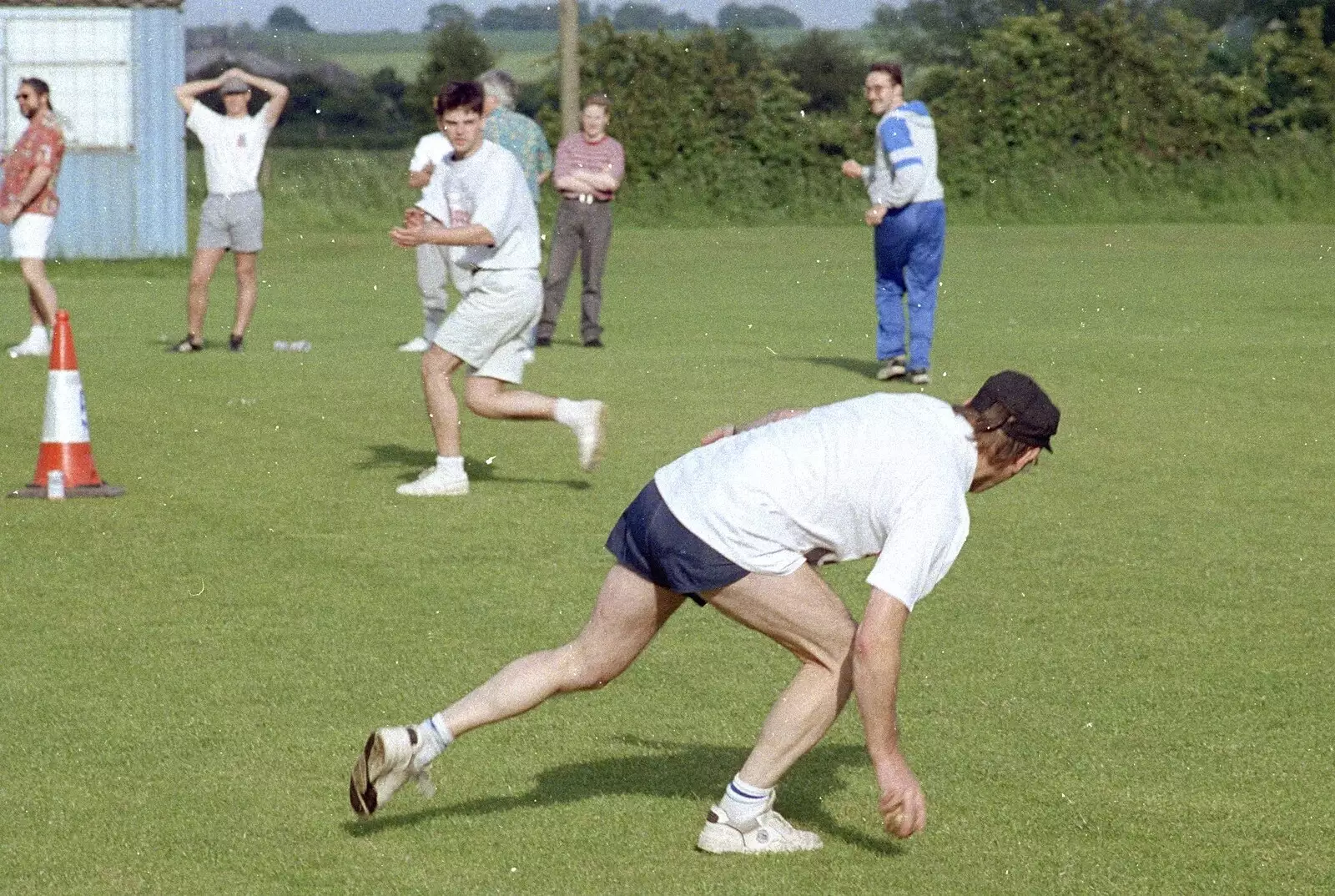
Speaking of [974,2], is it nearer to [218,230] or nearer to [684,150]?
[684,150]

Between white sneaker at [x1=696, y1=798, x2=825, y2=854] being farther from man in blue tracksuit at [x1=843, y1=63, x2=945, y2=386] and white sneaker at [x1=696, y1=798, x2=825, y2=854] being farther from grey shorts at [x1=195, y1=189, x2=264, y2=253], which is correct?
grey shorts at [x1=195, y1=189, x2=264, y2=253]

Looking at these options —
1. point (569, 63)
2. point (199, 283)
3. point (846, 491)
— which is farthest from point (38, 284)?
point (569, 63)

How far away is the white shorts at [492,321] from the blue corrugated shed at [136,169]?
17380 millimetres

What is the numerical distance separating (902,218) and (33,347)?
6.59 meters

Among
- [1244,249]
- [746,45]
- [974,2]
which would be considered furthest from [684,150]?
[974,2]

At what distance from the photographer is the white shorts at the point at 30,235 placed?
15.7 meters

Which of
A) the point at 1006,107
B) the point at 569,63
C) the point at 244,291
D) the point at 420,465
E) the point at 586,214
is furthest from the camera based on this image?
the point at 1006,107

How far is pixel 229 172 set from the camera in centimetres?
1631

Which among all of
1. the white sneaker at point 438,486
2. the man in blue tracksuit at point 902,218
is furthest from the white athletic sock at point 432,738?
the man in blue tracksuit at point 902,218

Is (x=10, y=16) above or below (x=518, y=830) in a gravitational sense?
above

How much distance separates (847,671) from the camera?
511 cm

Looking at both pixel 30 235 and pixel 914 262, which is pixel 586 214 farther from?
pixel 30 235

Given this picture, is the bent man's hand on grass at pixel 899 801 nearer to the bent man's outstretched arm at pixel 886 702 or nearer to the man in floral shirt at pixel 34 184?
the bent man's outstretched arm at pixel 886 702

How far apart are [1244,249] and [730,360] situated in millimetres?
13591
